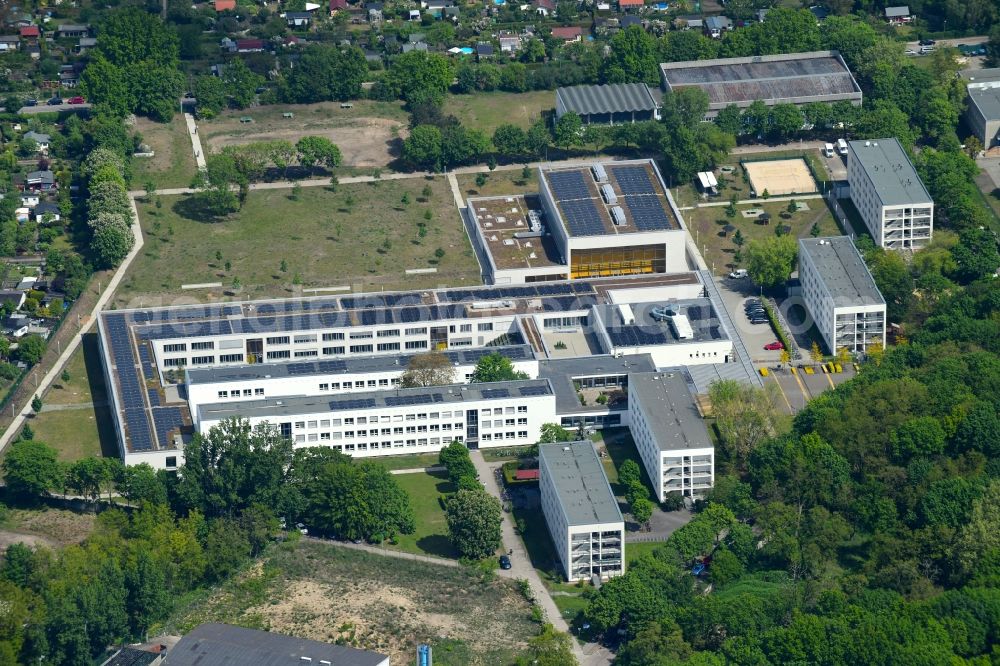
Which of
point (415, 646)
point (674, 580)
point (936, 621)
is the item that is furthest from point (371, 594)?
point (936, 621)

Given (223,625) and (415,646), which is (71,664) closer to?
(223,625)

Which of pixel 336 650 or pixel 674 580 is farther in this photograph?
pixel 674 580

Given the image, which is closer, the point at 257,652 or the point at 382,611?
the point at 257,652

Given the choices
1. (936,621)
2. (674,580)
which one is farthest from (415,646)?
(936,621)

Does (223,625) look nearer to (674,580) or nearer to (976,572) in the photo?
(674,580)

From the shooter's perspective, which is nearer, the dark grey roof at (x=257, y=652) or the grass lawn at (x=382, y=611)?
the dark grey roof at (x=257, y=652)
